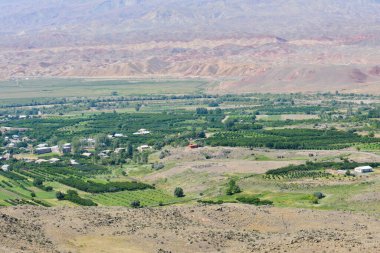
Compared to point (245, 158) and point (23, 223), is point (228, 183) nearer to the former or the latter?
point (245, 158)

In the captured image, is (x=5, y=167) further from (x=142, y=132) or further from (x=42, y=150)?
(x=142, y=132)

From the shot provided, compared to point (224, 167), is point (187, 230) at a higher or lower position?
higher

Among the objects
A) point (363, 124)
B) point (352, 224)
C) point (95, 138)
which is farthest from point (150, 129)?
point (352, 224)

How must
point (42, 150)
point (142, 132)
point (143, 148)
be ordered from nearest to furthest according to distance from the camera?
point (143, 148), point (42, 150), point (142, 132)

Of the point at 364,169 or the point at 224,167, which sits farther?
the point at 224,167

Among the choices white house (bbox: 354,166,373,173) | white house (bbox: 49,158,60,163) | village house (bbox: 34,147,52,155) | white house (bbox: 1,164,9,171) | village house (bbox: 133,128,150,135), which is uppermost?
white house (bbox: 354,166,373,173)

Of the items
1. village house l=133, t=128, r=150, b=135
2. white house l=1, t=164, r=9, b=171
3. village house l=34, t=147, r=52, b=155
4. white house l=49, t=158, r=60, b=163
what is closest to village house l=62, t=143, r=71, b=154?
village house l=34, t=147, r=52, b=155

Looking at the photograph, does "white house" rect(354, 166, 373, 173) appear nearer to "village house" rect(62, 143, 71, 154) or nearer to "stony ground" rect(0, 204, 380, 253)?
"stony ground" rect(0, 204, 380, 253)

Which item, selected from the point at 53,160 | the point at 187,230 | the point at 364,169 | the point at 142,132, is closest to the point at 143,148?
the point at 53,160
